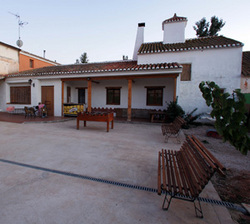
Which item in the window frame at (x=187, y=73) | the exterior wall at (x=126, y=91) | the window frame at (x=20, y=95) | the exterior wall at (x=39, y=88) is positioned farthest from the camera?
→ the window frame at (x=20, y=95)

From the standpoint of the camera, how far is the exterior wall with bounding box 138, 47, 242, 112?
10367 mm

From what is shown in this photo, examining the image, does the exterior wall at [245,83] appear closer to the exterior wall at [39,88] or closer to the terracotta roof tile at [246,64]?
the terracotta roof tile at [246,64]

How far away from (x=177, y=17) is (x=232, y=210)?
14.9 m

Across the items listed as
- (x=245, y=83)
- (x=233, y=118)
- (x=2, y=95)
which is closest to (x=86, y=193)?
(x=233, y=118)

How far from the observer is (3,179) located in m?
2.71

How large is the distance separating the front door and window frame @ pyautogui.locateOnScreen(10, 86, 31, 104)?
1.73 meters

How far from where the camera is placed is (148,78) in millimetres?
12312

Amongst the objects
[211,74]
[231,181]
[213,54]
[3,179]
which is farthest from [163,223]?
[213,54]

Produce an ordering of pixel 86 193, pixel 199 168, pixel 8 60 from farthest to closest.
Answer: pixel 8 60, pixel 86 193, pixel 199 168

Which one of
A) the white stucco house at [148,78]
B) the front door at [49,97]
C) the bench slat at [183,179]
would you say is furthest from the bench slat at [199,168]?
the front door at [49,97]

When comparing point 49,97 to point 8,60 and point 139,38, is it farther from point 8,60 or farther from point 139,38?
point 139,38

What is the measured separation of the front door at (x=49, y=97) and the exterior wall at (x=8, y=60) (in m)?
6.00

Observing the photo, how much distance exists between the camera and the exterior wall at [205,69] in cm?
1037

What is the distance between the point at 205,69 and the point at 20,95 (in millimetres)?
15618
